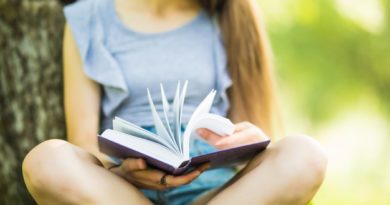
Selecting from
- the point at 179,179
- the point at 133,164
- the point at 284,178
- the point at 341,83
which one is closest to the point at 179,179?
the point at 179,179

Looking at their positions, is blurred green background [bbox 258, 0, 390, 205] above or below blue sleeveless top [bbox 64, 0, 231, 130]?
below

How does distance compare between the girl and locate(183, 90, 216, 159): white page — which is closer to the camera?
locate(183, 90, 216, 159): white page

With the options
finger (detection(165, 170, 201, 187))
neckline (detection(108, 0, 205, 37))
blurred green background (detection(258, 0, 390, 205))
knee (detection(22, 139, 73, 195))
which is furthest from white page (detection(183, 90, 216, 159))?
blurred green background (detection(258, 0, 390, 205))

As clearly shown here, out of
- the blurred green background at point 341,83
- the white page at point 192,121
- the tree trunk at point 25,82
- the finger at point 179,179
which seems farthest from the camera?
the blurred green background at point 341,83

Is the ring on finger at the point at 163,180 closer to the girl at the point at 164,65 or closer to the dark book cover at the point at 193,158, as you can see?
the dark book cover at the point at 193,158

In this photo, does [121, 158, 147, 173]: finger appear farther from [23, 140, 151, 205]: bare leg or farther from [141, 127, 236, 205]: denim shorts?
[141, 127, 236, 205]: denim shorts

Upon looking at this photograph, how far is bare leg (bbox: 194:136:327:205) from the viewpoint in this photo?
1.50 metres

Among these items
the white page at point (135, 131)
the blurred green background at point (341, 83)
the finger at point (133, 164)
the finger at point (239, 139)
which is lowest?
the blurred green background at point (341, 83)

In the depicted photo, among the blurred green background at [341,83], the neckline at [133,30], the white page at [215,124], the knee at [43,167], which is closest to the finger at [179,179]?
the white page at [215,124]

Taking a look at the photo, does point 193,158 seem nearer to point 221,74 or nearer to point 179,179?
point 179,179

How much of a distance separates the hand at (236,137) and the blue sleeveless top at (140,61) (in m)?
0.30

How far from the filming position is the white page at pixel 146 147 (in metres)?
1.42

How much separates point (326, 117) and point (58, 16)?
3015 millimetres

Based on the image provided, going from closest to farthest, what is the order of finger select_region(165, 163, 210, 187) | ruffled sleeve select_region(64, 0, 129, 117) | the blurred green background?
finger select_region(165, 163, 210, 187)
ruffled sleeve select_region(64, 0, 129, 117)
the blurred green background
